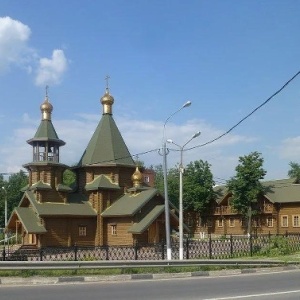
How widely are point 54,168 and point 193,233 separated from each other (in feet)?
87.0

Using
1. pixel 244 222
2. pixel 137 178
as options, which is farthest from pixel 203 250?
pixel 244 222

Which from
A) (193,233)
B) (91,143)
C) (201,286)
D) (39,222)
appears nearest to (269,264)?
(201,286)

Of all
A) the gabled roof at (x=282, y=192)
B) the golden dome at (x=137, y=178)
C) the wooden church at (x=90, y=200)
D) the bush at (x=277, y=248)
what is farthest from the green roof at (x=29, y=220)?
the gabled roof at (x=282, y=192)

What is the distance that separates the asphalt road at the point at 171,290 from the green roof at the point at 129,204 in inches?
768

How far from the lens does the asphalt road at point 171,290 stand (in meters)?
10.4

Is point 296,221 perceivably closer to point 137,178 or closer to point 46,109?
point 137,178

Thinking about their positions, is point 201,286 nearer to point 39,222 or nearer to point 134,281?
point 134,281

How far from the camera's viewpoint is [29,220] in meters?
34.1

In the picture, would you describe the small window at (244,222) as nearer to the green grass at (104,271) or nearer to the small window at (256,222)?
the small window at (256,222)

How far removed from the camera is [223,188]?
59.7m

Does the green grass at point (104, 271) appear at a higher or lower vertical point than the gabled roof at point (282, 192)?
lower

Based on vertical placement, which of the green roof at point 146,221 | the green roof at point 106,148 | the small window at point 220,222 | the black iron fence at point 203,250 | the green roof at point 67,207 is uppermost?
the green roof at point 106,148

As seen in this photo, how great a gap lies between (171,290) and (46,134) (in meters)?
27.3

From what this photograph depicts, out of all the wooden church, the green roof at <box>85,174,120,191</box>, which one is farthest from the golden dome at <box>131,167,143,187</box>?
the green roof at <box>85,174,120,191</box>
